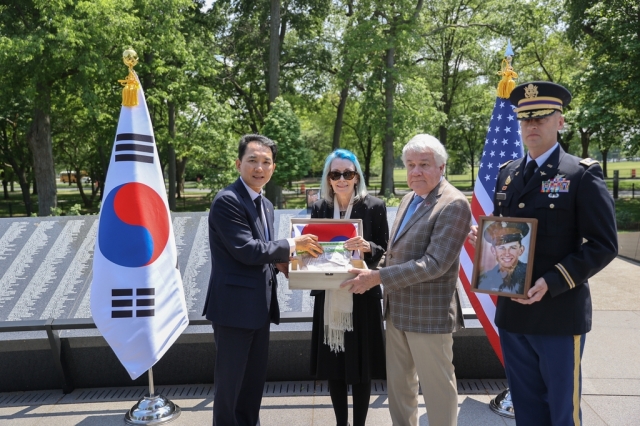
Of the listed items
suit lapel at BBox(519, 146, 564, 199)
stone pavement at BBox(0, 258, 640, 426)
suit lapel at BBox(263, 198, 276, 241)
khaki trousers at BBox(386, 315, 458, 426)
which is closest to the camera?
suit lapel at BBox(519, 146, 564, 199)

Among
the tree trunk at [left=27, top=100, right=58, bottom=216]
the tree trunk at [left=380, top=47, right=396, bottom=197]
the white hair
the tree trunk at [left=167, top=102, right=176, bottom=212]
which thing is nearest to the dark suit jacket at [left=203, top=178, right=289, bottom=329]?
the white hair

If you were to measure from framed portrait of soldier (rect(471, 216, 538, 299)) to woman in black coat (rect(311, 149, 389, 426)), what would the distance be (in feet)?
2.95

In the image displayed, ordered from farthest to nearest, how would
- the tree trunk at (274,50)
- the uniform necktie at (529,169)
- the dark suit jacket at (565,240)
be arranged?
1. the tree trunk at (274,50)
2. the uniform necktie at (529,169)
3. the dark suit jacket at (565,240)

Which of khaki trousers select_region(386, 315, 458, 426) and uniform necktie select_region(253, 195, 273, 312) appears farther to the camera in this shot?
uniform necktie select_region(253, 195, 273, 312)

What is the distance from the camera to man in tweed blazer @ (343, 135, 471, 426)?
305 cm

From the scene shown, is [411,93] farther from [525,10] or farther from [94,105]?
[94,105]

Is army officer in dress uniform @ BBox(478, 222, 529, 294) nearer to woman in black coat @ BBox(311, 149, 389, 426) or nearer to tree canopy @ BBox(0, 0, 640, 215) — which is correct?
woman in black coat @ BBox(311, 149, 389, 426)

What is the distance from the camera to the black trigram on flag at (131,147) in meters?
4.21

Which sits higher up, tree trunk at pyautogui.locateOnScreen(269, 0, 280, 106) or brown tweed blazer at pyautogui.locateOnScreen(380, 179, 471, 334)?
tree trunk at pyautogui.locateOnScreen(269, 0, 280, 106)

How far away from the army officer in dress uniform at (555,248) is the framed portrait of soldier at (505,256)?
0.09m

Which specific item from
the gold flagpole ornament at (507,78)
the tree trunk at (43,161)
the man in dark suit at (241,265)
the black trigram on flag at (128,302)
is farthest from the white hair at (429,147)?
the tree trunk at (43,161)

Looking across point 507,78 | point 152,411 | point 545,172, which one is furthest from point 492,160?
point 152,411

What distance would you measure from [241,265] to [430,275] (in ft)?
4.10

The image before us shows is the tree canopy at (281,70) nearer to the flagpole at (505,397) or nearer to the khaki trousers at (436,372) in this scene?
the flagpole at (505,397)
